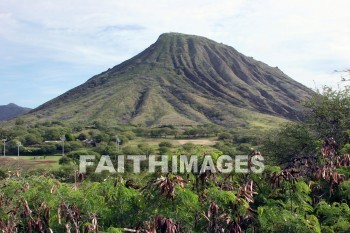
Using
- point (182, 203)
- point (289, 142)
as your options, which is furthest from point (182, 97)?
point (182, 203)

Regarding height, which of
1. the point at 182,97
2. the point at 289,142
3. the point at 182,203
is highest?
the point at 182,97

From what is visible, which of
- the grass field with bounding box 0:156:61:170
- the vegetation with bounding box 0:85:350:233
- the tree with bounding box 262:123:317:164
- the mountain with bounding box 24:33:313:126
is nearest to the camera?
the vegetation with bounding box 0:85:350:233

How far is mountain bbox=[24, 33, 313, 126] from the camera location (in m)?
140

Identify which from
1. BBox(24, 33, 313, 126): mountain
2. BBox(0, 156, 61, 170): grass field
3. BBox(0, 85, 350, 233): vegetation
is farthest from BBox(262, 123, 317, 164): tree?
BBox(24, 33, 313, 126): mountain

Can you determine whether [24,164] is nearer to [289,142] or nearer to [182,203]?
[289,142]

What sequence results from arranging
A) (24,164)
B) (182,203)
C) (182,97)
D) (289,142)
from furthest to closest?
(182,97), (24,164), (289,142), (182,203)

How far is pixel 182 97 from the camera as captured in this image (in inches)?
6245

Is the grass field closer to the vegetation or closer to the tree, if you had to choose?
the vegetation

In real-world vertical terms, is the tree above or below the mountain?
below

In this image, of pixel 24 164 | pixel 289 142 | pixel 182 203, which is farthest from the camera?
pixel 24 164

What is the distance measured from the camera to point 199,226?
8.34 metres

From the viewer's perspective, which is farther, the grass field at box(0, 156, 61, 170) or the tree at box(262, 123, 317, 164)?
the tree at box(262, 123, 317, 164)

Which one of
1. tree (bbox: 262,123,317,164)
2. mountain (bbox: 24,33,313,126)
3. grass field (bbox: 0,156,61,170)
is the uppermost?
mountain (bbox: 24,33,313,126)

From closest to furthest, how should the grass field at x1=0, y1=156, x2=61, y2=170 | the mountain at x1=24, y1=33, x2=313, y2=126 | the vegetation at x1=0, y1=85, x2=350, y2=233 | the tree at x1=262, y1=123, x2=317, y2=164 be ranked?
the vegetation at x1=0, y1=85, x2=350, y2=233 < the grass field at x1=0, y1=156, x2=61, y2=170 < the tree at x1=262, y1=123, x2=317, y2=164 < the mountain at x1=24, y1=33, x2=313, y2=126
